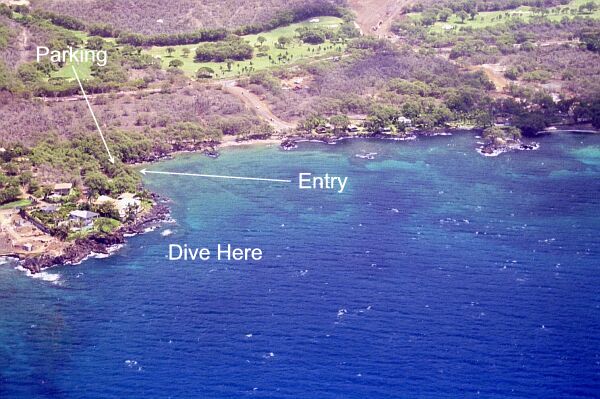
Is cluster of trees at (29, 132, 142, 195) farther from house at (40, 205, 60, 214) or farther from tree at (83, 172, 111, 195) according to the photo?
house at (40, 205, 60, 214)

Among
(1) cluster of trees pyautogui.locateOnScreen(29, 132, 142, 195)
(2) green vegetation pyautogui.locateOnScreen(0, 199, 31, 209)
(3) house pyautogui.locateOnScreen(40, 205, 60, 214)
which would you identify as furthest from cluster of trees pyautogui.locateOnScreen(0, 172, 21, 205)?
(1) cluster of trees pyautogui.locateOnScreen(29, 132, 142, 195)

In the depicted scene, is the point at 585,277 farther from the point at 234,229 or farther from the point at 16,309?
the point at 16,309

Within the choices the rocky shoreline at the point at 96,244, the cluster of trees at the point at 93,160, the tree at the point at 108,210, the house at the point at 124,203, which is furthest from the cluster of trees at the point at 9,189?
the rocky shoreline at the point at 96,244

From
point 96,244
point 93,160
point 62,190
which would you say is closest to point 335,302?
point 96,244

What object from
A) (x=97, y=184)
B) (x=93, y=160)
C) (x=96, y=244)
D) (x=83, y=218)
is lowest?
(x=96, y=244)

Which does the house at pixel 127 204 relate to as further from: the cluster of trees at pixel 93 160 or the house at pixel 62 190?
the house at pixel 62 190

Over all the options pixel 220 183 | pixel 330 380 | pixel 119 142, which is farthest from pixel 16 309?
pixel 119 142

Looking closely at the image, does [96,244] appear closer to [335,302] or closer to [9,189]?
[9,189]
